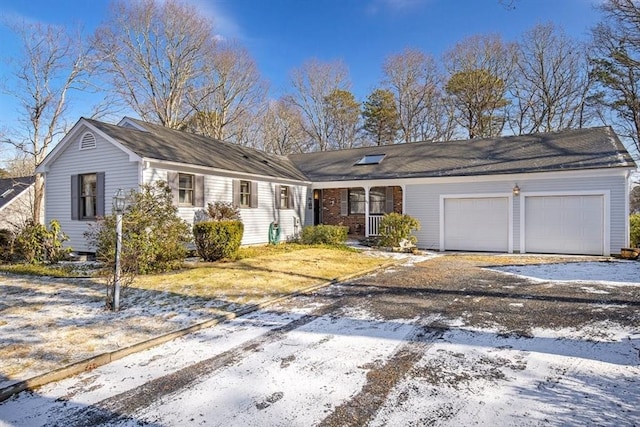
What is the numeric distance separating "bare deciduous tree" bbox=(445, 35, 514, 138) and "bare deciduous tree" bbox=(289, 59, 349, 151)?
8.30 metres

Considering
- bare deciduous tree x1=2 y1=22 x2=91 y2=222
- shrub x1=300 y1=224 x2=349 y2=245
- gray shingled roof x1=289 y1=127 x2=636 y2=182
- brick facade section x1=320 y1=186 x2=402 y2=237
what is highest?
bare deciduous tree x1=2 y1=22 x2=91 y2=222

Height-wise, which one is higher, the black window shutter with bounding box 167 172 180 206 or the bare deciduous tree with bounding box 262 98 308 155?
the bare deciduous tree with bounding box 262 98 308 155

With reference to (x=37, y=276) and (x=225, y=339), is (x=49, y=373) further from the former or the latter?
(x=37, y=276)

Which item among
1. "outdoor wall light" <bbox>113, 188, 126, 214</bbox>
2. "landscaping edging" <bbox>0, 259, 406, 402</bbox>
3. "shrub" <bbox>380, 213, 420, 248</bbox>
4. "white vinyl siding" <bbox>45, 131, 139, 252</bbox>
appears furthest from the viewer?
"shrub" <bbox>380, 213, 420, 248</bbox>

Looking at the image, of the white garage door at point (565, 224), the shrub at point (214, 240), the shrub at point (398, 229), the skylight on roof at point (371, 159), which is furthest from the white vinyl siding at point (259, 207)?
the white garage door at point (565, 224)

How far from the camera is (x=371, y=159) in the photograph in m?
17.5

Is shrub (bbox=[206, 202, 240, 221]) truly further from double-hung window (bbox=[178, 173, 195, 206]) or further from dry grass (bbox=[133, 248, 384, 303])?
dry grass (bbox=[133, 248, 384, 303])

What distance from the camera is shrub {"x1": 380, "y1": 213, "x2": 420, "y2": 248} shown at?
536 inches

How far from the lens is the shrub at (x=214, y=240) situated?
9992 mm

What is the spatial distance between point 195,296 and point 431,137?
2547 cm

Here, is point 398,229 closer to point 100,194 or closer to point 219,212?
point 219,212

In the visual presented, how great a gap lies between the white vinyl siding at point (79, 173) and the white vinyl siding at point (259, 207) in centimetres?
97

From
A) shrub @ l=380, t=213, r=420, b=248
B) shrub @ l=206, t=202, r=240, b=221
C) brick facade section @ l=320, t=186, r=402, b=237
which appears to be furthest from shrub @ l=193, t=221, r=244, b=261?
brick facade section @ l=320, t=186, r=402, b=237

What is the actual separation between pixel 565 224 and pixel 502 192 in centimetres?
209
